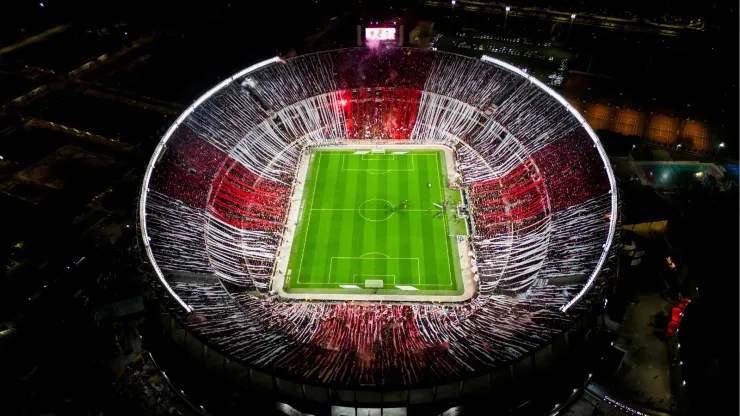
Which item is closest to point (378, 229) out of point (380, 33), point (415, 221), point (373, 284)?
point (415, 221)

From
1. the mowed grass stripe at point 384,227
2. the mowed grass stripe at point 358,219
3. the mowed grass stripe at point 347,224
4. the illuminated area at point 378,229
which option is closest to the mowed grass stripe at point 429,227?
the illuminated area at point 378,229

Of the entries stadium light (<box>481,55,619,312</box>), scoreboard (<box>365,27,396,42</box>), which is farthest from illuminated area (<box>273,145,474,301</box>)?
scoreboard (<box>365,27,396,42</box>)

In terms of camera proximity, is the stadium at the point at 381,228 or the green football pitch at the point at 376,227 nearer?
the stadium at the point at 381,228

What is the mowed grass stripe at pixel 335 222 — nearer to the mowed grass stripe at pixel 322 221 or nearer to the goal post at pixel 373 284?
the mowed grass stripe at pixel 322 221

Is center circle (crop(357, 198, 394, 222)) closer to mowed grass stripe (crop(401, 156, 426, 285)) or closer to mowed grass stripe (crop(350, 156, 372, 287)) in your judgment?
mowed grass stripe (crop(350, 156, 372, 287))

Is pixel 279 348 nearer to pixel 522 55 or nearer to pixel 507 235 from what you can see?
pixel 507 235

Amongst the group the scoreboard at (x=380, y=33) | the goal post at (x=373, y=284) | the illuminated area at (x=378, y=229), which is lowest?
the goal post at (x=373, y=284)

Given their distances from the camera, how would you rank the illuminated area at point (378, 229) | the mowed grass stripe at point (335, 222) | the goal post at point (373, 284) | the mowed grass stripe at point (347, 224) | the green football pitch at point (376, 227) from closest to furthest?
the goal post at point (373, 284)
the illuminated area at point (378, 229)
the green football pitch at point (376, 227)
the mowed grass stripe at point (347, 224)
the mowed grass stripe at point (335, 222)
